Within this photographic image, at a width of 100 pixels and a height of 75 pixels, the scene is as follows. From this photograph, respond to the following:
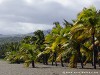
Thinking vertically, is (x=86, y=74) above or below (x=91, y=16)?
below

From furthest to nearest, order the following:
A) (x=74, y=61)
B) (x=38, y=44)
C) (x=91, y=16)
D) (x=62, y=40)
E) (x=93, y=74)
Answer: (x=38, y=44) < (x=62, y=40) < (x=74, y=61) < (x=91, y=16) < (x=93, y=74)

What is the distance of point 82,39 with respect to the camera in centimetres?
3469

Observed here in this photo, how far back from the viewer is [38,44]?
58875 millimetres

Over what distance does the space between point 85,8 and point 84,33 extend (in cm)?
292

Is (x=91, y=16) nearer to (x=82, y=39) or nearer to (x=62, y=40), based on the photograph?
(x=82, y=39)

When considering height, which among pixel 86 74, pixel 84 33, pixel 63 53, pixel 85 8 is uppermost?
pixel 85 8

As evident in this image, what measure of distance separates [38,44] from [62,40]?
22.1 metres

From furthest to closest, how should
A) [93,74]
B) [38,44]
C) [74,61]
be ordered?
[38,44]
[74,61]
[93,74]

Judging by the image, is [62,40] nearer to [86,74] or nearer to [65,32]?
[65,32]

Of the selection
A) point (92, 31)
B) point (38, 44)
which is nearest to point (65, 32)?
point (92, 31)

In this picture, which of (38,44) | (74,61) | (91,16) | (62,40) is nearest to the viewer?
(91,16)

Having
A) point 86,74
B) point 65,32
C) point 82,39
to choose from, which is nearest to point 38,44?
point 65,32

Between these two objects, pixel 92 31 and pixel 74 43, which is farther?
pixel 74 43

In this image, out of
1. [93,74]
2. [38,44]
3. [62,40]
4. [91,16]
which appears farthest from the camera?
[38,44]
